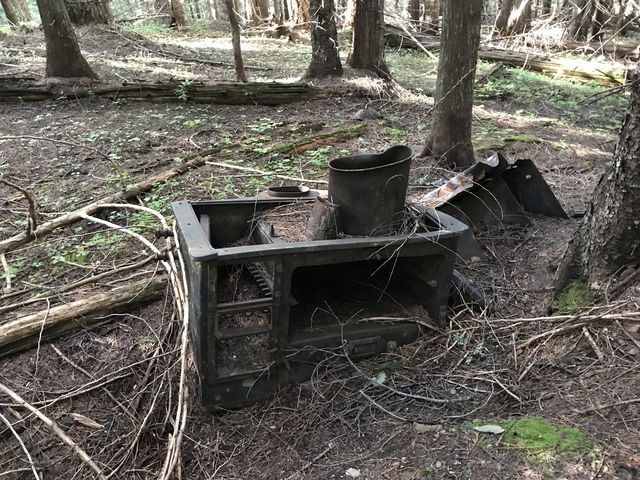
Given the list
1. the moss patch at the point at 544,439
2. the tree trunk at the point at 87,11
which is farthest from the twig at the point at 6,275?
the tree trunk at the point at 87,11

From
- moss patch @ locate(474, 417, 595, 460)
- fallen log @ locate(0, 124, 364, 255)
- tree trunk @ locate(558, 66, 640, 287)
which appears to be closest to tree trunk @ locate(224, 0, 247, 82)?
fallen log @ locate(0, 124, 364, 255)

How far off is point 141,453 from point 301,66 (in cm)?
1114

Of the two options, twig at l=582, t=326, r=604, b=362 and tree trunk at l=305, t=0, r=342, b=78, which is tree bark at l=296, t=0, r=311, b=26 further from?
twig at l=582, t=326, r=604, b=362

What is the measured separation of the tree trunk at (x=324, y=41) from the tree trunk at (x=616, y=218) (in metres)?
7.55

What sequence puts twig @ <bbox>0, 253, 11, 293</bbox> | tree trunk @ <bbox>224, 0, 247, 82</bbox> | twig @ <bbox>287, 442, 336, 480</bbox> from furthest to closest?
tree trunk @ <bbox>224, 0, 247, 82</bbox> → twig @ <bbox>0, 253, 11, 293</bbox> → twig @ <bbox>287, 442, 336, 480</bbox>

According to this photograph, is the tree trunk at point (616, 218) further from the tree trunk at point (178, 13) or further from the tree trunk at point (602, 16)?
the tree trunk at point (178, 13)

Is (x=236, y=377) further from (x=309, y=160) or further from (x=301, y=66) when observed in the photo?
(x=301, y=66)

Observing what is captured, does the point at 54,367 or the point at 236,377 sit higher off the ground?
the point at 236,377

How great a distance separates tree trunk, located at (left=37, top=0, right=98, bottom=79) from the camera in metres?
9.14

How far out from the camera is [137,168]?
21.4 feet

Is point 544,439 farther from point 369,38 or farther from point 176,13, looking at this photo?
A: point 176,13

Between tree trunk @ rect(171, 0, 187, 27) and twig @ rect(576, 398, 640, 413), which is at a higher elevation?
tree trunk @ rect(171, 0, 187, 27)

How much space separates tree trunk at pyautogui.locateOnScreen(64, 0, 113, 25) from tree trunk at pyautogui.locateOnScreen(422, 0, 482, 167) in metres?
11.8

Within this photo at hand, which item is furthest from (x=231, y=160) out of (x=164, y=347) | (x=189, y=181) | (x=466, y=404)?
(x=466, y=404)
